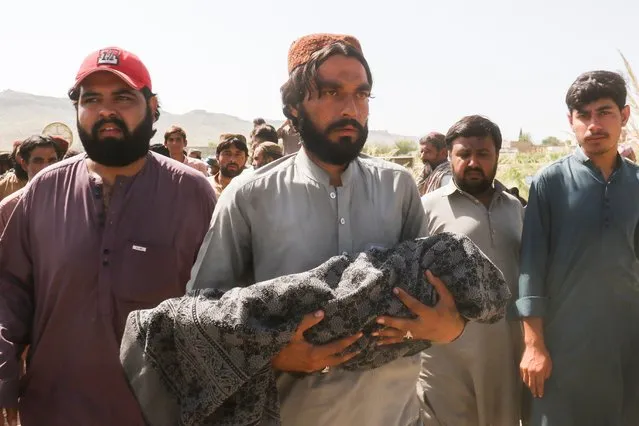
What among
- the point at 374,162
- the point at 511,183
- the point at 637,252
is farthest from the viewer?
the point at 511,183

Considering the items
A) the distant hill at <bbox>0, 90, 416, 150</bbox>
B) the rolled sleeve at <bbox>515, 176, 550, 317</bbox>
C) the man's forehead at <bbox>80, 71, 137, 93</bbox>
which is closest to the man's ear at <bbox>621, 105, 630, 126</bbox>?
the rolled sleeve at <bbox>515, 176, 550, 317</bbox>

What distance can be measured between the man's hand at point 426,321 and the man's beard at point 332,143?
0.47 m

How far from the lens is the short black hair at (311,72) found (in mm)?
2057

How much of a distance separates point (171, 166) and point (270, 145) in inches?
135

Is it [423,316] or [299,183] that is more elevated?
→ [299,183]

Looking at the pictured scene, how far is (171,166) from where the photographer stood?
273 cm

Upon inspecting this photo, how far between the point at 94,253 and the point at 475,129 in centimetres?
215

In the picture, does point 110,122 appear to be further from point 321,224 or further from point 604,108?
point 604,108

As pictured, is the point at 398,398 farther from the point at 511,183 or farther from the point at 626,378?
the point at 511,183

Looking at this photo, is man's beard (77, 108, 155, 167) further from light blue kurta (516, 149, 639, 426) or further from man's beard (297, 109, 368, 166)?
light blue kurta (516, 149, 639, 426)

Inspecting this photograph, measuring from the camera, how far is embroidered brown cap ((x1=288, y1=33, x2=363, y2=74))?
6.88 feet

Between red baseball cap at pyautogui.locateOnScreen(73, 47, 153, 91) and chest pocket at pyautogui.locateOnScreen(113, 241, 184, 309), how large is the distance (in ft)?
2.13

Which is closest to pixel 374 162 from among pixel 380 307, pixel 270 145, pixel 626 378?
pixel 380 307

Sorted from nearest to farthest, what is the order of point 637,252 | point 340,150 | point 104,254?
point 340,150 < point 104,254 < point 637,252
